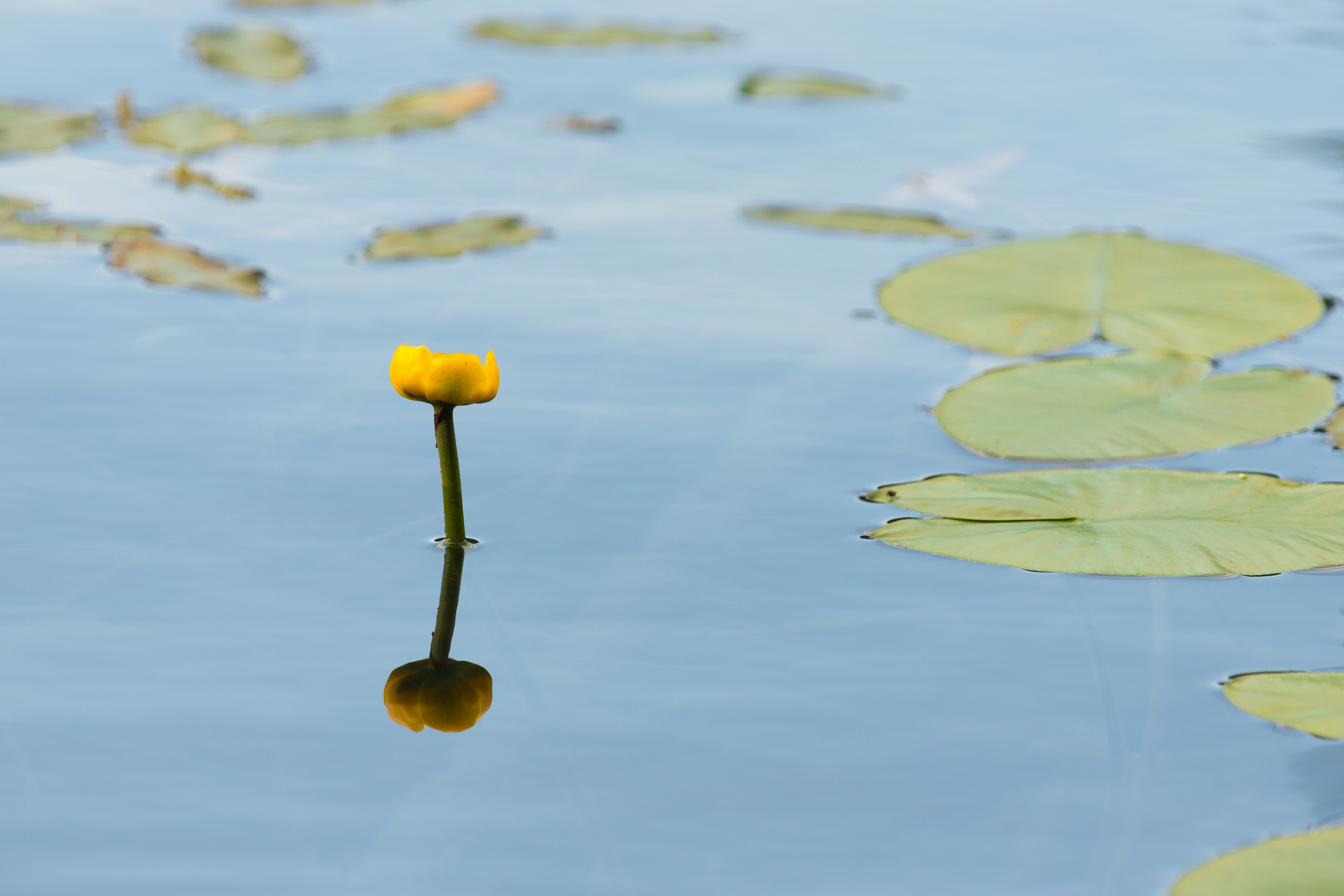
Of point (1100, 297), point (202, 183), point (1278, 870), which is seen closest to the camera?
point (1278, 870)

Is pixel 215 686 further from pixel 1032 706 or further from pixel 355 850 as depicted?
pixel 1032 706

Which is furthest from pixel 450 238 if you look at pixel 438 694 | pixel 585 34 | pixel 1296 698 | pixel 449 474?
pixel 1296 698

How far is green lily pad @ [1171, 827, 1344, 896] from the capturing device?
2.30 feet

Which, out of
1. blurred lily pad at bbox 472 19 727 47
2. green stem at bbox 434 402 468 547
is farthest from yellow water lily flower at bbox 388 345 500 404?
blurred lily pad at bbox 472 19 727 47

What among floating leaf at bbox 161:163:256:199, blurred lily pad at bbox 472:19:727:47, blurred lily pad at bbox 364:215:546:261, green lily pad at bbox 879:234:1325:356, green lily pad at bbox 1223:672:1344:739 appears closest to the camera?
green lily pad at bbox 1223:672:1344:739

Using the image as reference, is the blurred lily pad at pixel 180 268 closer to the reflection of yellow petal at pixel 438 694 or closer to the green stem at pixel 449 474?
the green stem at pixel 449 474

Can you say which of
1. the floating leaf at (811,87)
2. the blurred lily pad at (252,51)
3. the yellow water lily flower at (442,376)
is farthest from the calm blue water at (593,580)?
the blurred lily pad at (252,51)

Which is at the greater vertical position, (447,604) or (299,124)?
(299,124)

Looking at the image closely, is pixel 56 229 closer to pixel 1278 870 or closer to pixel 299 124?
pixel 299 124

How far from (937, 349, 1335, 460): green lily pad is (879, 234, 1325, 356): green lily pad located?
3.2 inches

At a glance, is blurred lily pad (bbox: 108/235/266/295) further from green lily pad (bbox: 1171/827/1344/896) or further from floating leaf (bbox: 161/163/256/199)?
green lily pad (bbox: 1171/827/1344/896)

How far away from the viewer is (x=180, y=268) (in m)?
1.59

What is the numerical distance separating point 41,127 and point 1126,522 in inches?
69.1

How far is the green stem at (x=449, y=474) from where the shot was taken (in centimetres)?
97
